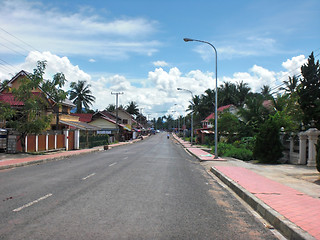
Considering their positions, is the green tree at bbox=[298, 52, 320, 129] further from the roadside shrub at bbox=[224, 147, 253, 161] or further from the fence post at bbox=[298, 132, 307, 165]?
the roadside shrub at bbox=[224, 147, 253, 161]

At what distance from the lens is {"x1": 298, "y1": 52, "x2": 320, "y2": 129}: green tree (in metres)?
20.1

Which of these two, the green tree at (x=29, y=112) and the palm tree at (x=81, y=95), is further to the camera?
the palm tree at (x=81, y=95)

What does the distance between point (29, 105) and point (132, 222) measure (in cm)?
1988

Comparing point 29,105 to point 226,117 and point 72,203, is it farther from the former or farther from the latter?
point 226,117

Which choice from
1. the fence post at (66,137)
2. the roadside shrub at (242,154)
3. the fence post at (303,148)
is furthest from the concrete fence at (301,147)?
the fence post at (66,137)

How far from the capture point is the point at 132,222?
574cm

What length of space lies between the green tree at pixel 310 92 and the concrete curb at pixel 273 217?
12.7 metres

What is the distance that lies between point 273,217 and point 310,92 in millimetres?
18426

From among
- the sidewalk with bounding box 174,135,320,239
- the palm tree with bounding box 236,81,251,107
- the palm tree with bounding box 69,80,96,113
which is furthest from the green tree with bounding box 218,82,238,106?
the sidewalk with bounding box 174,135,320,239

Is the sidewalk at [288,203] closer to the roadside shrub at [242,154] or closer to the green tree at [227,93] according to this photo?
the roadside shrub at [242,154]

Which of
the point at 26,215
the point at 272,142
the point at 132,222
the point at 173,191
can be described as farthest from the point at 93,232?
the point at 272,142

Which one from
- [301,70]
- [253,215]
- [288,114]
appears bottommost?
[253,215]

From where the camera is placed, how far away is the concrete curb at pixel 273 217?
512 cm

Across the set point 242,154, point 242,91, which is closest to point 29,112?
point 242,154
